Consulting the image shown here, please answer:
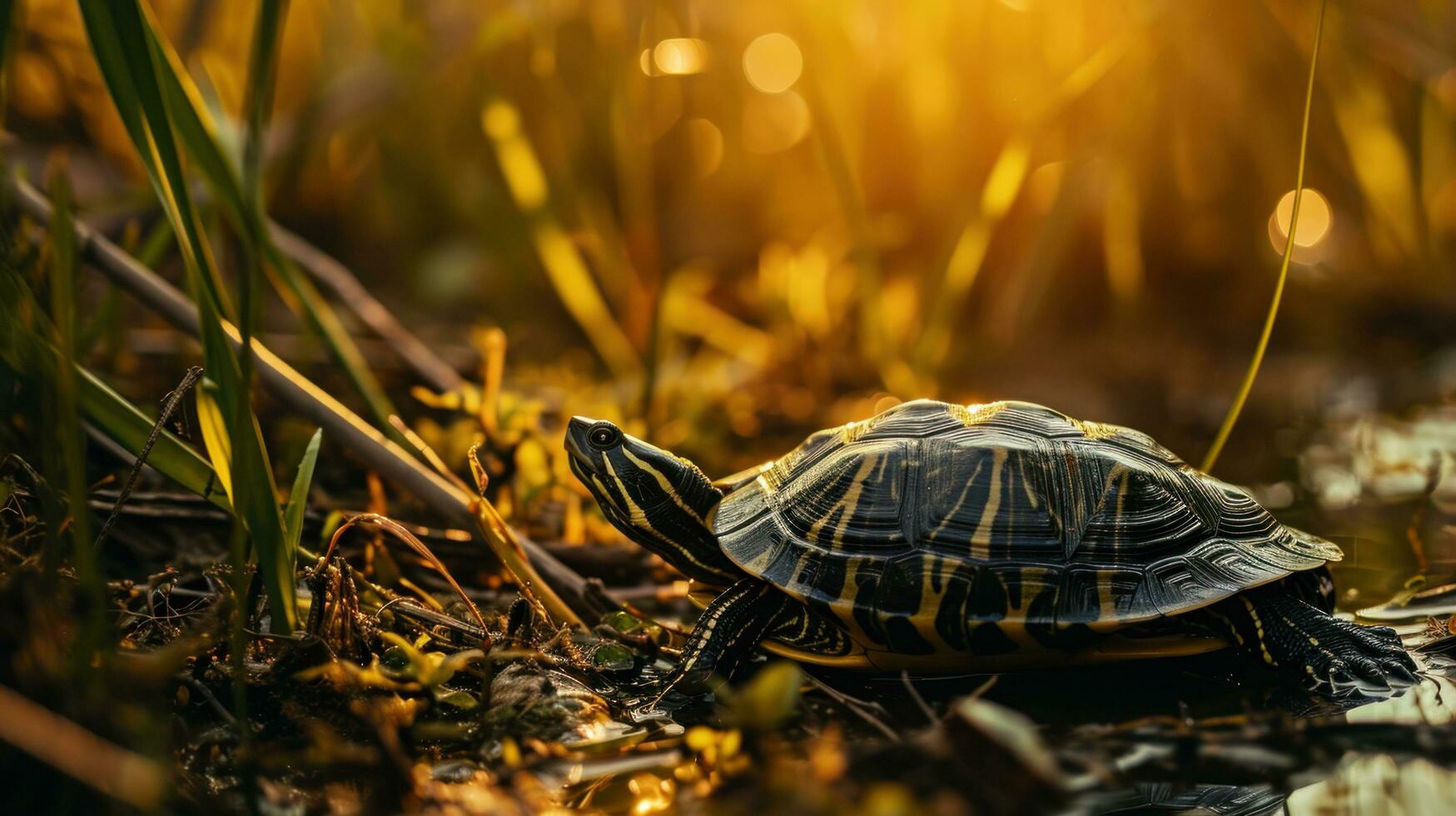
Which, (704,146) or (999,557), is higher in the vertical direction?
(704,146)

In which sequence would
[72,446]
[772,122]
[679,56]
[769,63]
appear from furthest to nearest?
[772,122] < [769,63] < [679,56] < [72,446]

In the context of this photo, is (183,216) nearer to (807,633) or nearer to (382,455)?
(382,455)

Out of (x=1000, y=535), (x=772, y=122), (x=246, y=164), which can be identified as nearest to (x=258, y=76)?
(x=246, y=164)

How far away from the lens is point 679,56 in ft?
14.6

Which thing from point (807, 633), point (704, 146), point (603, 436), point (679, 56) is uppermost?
point (704, 146)

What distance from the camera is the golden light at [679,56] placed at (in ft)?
14.3

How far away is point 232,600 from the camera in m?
1.70

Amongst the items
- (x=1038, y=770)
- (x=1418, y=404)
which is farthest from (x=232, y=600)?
(x=1418, y=404)

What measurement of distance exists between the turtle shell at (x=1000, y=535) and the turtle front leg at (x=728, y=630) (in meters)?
0.08

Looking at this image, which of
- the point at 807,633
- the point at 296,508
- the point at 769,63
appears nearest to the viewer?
the point at 296,508

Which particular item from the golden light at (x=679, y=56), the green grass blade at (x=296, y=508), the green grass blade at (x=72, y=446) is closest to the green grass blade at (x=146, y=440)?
the green grass blade at (x=296, y=508)

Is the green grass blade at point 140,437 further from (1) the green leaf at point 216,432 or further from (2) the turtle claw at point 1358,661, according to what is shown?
(2) the turtle claw at point 1358,661

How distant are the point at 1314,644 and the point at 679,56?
3.52 m

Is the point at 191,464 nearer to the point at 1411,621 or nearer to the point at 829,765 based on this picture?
the point at 829,765
